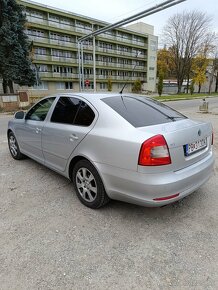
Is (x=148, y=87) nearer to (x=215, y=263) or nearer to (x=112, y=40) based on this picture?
(x=112, y=40)

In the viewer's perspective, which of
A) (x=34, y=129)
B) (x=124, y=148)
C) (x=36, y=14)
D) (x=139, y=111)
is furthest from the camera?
(x=36, y=14)

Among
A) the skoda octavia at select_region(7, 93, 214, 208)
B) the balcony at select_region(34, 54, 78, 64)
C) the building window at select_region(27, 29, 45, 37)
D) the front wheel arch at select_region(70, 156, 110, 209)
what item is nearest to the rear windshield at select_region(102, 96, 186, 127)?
the skoda octavia at select_region(7, 93, 214, 208)

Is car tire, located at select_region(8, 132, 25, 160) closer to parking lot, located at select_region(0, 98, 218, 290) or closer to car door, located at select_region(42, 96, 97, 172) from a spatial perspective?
car door, located at select_region(42, 96, 97, 172)

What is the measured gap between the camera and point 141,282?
71.3 inches

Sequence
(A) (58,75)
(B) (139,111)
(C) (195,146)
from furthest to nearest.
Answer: (A) (58,75) < (B) (139,111) < (C) (195,146)

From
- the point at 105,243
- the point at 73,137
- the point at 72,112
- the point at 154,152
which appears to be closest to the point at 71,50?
the point at 72,112

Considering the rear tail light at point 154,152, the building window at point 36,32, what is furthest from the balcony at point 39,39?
the rear tail light at point 154,152

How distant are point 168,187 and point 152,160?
34cm

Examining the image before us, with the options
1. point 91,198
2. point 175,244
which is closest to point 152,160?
point 175,244

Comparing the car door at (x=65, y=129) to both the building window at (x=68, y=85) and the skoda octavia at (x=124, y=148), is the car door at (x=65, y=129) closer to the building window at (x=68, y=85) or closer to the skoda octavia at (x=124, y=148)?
the skoda octavia at (x=124, y=148)

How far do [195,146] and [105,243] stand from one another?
1.53m

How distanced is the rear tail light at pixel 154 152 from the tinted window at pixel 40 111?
2034 mm

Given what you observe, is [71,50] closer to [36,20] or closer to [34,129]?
[36,20]

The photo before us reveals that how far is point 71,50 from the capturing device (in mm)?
36906
